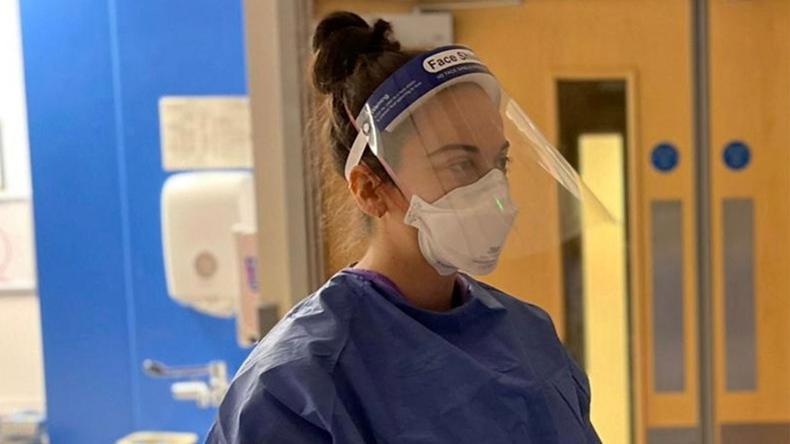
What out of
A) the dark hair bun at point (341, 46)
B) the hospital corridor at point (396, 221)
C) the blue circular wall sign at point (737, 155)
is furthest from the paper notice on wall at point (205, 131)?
the dark hair bun at point (341, 46)

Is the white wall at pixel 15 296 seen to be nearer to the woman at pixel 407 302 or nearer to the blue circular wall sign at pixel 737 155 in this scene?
the blue circular wall sign at pixel 737 155

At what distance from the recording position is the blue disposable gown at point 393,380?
0.94 meters

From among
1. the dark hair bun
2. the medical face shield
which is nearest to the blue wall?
the dark hair bun

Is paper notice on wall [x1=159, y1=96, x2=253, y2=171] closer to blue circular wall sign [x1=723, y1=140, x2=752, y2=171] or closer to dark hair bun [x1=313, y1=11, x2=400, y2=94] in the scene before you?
blue circular wall sign [x1=723, y1=140, x2=752, y2=171]

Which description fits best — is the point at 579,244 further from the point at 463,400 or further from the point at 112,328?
the point at 112,328

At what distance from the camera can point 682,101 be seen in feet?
6.47

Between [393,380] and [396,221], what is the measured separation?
7.1 inches

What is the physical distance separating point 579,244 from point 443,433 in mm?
1106

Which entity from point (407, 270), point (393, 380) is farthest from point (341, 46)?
point (393, 380)

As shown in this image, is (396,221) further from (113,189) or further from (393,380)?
(113,189)

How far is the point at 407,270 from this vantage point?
3.56 ft

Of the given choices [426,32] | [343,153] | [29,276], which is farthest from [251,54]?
[29,276]

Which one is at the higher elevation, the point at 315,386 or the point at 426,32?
the point at 426,32

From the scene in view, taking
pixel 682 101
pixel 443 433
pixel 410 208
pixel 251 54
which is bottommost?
pixel 443 433
